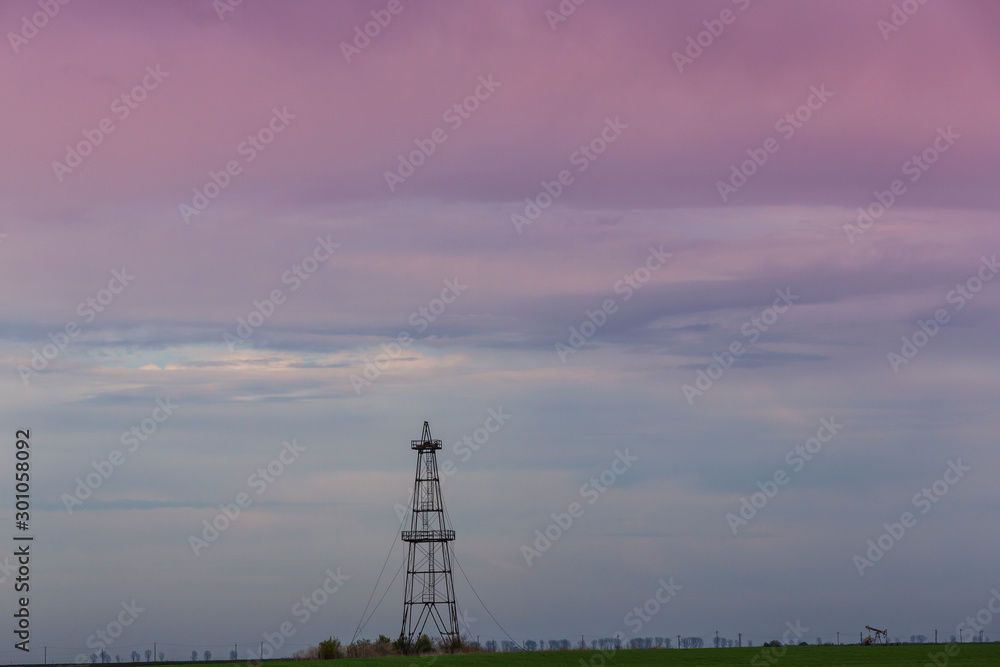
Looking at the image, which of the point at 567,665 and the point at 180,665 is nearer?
the point at 180,665

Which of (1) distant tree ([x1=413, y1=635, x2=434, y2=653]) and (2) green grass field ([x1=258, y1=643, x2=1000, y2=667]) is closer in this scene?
(2) green grass field ([x1=258, y1=643, x2=1000, y2=667])

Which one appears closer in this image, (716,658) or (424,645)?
(716,658)

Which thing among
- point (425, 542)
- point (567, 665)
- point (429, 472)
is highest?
point (429, 472)

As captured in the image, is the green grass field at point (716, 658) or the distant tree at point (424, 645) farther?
the distant tree at point (424, 645)

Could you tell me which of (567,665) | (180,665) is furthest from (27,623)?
(567,665)

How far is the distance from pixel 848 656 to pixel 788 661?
7280 millimetres

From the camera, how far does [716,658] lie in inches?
2854

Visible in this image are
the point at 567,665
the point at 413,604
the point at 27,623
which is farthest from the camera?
the point at 413,604

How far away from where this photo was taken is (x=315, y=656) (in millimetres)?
74562

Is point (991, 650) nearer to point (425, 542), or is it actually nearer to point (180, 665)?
point (425, 542)

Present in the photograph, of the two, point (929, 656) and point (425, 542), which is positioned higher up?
point (425, 542)

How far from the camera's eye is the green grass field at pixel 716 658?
67.6m

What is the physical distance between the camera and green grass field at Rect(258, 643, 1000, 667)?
6762 centimetres

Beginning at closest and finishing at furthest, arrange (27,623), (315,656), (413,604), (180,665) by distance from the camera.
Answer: (27,623) → (180,665) → (315,656) → (413,604)
